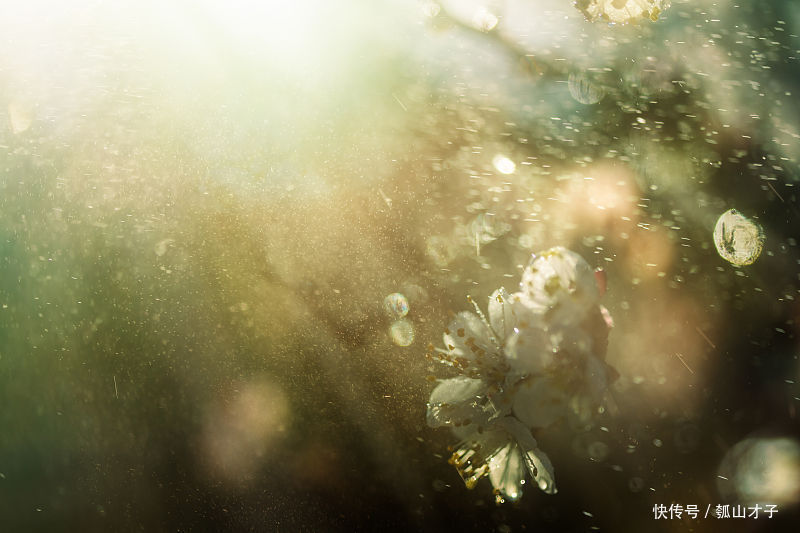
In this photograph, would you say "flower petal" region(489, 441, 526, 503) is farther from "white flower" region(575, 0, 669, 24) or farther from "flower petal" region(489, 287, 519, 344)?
"white flower" region(575, 0, 669, 24)

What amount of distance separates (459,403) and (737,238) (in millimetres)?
157

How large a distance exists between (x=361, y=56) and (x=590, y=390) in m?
0.22

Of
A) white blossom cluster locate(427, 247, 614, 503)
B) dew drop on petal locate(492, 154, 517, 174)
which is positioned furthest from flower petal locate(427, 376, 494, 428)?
dew drop on petal locate(492, 154, 517, 174)

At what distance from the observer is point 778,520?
260 millimetres

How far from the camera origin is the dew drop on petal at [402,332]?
0.27 metres

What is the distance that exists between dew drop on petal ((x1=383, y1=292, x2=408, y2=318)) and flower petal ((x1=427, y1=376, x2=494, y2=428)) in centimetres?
4

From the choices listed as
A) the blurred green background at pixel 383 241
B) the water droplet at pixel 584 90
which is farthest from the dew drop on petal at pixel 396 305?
the water droplet at pixel 584 90

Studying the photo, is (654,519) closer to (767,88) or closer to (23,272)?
(767,88)

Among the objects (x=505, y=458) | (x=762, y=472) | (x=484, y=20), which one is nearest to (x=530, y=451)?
(x=505, y=458)

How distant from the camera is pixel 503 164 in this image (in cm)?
28

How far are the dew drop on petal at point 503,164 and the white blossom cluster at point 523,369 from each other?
55mm

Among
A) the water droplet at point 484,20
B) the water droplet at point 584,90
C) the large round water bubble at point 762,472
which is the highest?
the water droplet at point 484,20

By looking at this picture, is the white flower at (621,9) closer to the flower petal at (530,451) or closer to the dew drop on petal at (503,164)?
the dew drop on petal at (503,164)

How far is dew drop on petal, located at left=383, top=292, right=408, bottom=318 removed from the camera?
274 millimetres
